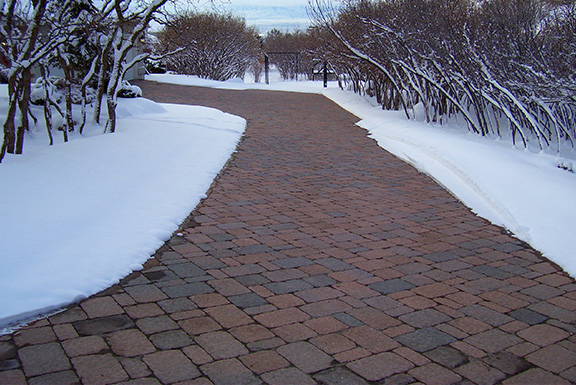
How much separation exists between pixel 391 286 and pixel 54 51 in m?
6.48

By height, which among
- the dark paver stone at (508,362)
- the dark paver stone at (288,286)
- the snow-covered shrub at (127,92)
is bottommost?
the dark paver stone at (508,362)

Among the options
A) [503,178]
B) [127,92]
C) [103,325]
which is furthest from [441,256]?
[127,92]

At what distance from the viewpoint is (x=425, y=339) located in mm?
3354

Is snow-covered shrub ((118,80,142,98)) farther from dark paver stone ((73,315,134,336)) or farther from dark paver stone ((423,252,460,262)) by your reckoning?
dark paver stone ((73,315,134,336))

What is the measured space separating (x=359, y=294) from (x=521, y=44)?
7.06 metres

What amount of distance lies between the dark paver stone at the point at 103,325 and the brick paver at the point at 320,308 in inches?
0.5

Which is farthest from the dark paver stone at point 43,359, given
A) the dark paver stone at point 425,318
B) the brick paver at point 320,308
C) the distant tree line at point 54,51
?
the distant tree line at point 54,51

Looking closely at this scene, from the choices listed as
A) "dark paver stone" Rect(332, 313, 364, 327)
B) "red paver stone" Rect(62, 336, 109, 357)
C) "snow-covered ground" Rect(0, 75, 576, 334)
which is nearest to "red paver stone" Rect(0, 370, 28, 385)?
"red paver stone" Rect(62, 336, 109, 357)

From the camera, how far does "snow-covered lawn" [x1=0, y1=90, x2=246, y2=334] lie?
387 cm

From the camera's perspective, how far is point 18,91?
268 inches

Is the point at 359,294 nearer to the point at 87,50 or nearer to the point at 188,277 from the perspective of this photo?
the point at 188,277

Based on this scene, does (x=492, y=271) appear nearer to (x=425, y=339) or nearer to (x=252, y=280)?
(x=425, y=339)

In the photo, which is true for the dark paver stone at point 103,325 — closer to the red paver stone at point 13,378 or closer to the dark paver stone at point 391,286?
the red paver stone at point 13,378

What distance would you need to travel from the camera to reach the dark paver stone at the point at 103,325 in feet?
10.9
